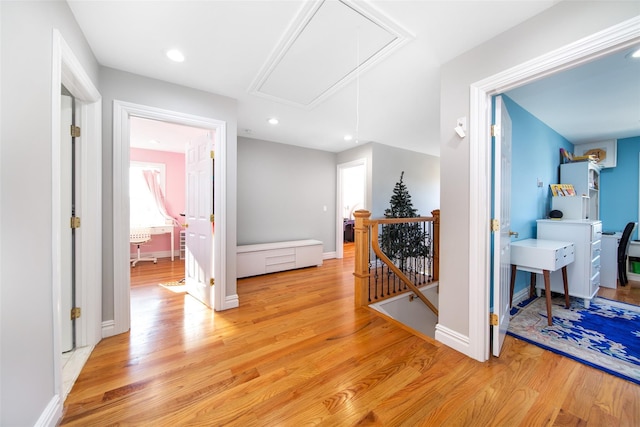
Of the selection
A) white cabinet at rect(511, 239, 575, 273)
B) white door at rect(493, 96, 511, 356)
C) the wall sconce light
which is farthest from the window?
white cabinet at rect(511, 239, 575, 273)

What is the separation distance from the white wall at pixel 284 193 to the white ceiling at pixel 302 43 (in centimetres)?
155

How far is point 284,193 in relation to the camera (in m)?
4.66

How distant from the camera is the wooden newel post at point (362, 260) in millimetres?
2680

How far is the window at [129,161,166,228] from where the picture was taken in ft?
16.4

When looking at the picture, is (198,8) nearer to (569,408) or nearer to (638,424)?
(569,408)

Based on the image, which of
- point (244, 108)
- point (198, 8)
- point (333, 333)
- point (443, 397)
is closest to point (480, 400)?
point (443, 397)

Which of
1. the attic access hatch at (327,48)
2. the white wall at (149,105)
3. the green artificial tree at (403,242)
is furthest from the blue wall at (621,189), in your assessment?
the white wall at (149,105)

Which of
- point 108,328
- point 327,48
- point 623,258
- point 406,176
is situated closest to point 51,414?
point 108,328

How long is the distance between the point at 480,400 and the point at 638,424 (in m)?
0.76

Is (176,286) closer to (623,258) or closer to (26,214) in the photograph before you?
(26,214)

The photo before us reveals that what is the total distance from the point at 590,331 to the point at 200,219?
4.16 metres

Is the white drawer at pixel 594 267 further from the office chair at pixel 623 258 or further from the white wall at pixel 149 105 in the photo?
the white wall at pixel 149 105

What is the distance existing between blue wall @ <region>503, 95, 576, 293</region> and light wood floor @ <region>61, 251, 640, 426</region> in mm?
1540

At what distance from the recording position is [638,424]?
4.07 ft
